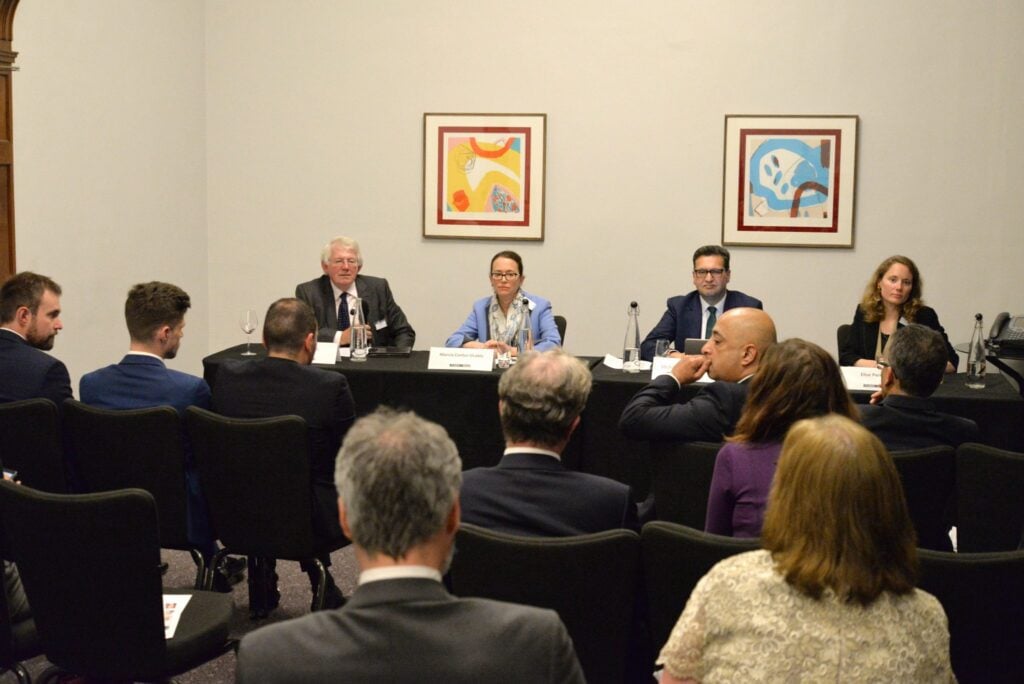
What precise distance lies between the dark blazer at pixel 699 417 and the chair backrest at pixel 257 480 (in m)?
1.02

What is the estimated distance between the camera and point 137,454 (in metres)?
3.60

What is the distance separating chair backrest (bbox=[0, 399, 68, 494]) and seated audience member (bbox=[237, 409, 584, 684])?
2295mm

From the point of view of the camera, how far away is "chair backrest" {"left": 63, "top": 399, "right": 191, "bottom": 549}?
140 inches

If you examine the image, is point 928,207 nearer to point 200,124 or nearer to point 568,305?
point 568,305

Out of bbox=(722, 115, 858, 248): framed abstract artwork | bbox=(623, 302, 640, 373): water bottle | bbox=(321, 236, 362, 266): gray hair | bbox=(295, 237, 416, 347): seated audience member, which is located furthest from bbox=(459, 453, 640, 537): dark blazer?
bbox=(722, 115, 858, 248): framed abstract artwork

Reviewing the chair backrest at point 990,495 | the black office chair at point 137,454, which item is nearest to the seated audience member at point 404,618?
the chair backrest at point 990,495

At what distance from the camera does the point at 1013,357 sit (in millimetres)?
4711

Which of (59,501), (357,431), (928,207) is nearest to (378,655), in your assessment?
(357,431)

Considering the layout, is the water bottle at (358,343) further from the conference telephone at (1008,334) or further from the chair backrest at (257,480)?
the conference telephone at (1008,334)

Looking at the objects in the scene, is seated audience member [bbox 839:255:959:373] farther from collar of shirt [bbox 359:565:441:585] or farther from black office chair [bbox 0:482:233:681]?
collar of shirt [bbox 359:565:441:585]

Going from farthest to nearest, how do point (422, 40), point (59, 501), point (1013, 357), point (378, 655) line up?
point (422, 40) < point (1013, 357) < point (59, 501) < point (378, 655)

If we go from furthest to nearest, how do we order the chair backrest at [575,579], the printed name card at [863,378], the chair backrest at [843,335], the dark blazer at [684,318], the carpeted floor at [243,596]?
the dark blazer at [684,318] → the chair backrest at [843,335] → the printed name card at [863,378] → the carpeted floor at [243,596] → the chair backrest at [575,579]

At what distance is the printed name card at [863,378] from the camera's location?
184 inches

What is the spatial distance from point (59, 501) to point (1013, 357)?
368 centimetres
